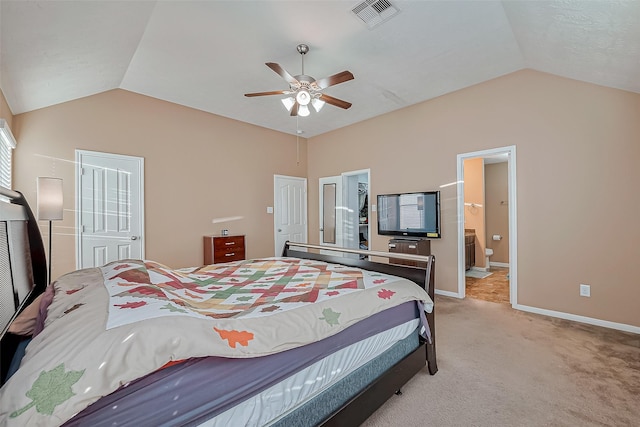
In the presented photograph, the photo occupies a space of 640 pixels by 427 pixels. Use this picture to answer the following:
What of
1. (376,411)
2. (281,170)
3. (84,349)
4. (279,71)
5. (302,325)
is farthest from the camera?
(281,170)

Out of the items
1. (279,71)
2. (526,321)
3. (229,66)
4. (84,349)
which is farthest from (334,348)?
(229,66)

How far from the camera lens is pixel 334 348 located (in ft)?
4.73

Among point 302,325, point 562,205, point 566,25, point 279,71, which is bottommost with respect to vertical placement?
point 302,325

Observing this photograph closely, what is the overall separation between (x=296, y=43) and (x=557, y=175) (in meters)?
3.33

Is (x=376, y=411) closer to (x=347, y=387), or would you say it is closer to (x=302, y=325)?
(x=347, y=387)

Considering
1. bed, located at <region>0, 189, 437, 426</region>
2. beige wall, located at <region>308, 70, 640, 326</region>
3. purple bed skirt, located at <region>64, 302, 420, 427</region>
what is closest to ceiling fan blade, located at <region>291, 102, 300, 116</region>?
bed, located at <region>0, 189, 437, 426</region>

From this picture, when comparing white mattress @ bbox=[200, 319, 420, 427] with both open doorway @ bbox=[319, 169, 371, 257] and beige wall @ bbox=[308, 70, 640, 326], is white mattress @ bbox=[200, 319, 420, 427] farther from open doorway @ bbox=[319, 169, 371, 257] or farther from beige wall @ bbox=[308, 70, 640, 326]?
open doorway @ bbox=[319, 169, 371, 257]

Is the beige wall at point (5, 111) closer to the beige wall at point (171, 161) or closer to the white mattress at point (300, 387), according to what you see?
the beige wall at point (171, 161)

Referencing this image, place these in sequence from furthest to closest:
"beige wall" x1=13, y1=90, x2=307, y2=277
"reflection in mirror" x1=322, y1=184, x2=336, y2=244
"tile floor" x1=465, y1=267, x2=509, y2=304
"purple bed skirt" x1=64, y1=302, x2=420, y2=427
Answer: "reflection in mirror" x1=322, y1=184, x2=336, y2=244 → "tile floor" x1=465, y1=267, x2=509, y2=304 → "beige wall" x1=13, y1=90, x2=307, y2=277 → "purple bed skirt" x1=64, y1=302, x2=420, y2=427

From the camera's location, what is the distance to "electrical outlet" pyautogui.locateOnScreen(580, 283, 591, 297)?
10.4 feet

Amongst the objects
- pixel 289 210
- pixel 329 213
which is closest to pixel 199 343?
pixel 289 210

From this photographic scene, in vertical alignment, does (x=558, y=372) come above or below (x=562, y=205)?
below

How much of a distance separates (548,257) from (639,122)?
1618 millimetres

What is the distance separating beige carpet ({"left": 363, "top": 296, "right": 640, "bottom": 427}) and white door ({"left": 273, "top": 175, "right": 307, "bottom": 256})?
136 inches
